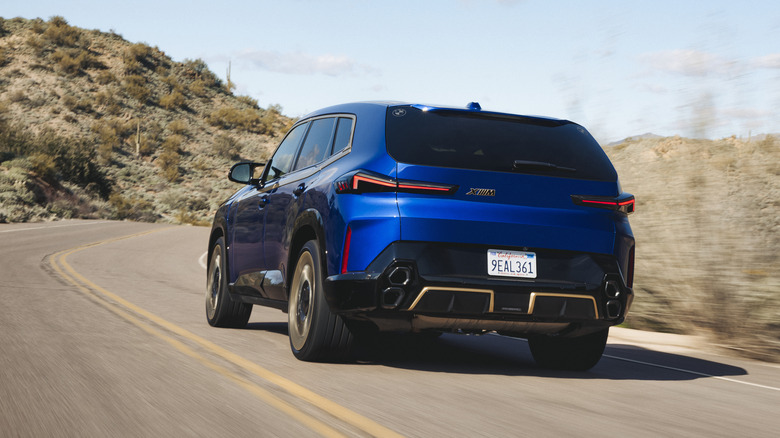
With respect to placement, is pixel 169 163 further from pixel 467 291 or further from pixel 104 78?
pixel 467 291

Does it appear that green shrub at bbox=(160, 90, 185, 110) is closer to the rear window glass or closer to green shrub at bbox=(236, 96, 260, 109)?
green shrub at bbox=(236, 96, 260, 109)

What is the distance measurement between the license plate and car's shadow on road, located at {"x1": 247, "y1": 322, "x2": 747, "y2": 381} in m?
1.06

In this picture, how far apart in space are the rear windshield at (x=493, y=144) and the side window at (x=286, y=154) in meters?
A: 1.93

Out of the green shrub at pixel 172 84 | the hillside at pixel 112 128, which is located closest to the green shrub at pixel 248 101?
the hillside at pixel 112 128

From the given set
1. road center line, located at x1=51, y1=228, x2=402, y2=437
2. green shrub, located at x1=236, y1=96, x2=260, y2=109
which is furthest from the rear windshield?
green shrub, located at x1=236, y1=96, x2=260, y2=109

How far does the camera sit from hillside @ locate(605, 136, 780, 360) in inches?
386

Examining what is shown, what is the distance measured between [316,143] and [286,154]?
86 centimetres

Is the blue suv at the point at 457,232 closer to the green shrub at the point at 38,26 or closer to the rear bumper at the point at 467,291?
the rear bumper at the point at 467,291

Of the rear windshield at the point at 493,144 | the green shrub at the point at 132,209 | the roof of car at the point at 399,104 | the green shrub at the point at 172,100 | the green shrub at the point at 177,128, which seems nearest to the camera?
the rear windshield at the point at 493,144

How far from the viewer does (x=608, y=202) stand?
6.80 metres

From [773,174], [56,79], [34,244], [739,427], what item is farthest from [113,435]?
[56,79]

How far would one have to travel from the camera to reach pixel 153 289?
14094mm

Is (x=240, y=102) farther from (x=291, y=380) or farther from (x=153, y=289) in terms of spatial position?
(x=291, y=380)

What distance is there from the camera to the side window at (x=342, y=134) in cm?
718
